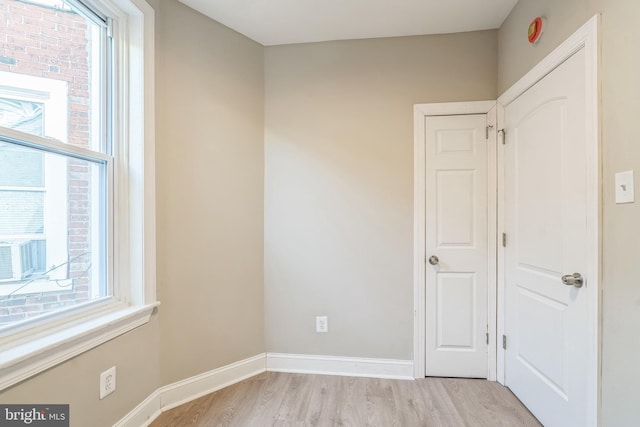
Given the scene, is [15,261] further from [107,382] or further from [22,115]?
[107,382]

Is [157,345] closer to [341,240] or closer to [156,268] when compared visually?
[156,268]

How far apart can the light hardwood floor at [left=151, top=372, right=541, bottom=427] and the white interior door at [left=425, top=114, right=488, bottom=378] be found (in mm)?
199

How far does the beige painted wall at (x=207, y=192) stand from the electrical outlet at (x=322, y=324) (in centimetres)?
44

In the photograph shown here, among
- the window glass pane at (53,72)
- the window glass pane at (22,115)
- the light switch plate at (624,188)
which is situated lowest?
the light switch plate at (624,188)

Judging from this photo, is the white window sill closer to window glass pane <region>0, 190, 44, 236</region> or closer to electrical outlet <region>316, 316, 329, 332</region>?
window glass pane <region>0, 190, 44, 236</region>

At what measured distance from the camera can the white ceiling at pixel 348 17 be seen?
182cm

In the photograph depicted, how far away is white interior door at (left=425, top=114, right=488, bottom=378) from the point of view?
2068mm

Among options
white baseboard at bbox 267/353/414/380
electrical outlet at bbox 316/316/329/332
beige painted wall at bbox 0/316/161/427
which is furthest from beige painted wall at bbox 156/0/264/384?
electrical outlet at bbox 316/316/329/332

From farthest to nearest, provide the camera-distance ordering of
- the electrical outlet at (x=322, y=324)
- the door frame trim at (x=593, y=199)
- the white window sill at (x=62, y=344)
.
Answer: the electrical outlet at (x=322, y=324) → the door frame trim at (x=593, y=199) → the white window sill at (x=62, y=344)

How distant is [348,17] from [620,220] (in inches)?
73.1

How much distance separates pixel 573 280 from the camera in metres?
1.33

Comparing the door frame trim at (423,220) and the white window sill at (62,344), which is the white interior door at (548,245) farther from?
the white window sill at (62,344)

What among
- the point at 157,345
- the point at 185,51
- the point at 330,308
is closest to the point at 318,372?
the point at 330,308

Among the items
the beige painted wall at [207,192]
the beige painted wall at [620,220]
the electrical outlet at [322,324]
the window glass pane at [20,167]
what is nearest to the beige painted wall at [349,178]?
the electrical outlet at [322,324]
